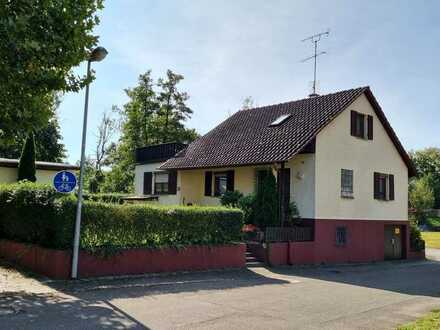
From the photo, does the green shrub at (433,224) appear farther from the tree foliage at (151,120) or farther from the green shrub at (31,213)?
the green shrub at (31,213)

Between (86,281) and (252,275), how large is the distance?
18.8 ft

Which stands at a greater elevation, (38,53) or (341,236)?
(38,53)

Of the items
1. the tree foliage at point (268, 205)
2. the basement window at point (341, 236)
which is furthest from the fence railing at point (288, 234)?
the basement window at point (341, 236)

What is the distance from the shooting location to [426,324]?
910 cm

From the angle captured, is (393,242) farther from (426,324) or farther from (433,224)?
(433,224)

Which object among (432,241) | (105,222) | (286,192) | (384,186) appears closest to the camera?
(105,222)

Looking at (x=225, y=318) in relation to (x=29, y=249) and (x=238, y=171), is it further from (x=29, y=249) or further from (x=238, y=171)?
(x=238, y=171)

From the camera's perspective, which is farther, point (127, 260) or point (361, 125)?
point (361, 125)

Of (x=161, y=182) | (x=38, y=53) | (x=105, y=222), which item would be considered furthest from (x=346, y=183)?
(x=38, y=53)

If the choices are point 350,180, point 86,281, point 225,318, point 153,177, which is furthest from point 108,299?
point 153,177

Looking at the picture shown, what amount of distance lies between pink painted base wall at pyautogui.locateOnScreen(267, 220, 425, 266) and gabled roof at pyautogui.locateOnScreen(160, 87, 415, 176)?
3620 mm

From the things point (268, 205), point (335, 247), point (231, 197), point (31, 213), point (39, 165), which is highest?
point (39, 165)

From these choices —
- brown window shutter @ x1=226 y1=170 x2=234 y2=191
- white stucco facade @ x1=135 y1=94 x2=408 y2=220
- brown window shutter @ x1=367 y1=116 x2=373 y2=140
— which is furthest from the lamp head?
brown window shutter @ x1=367 y1=116 x2=373 y2=140

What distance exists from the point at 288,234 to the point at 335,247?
3.23 m
